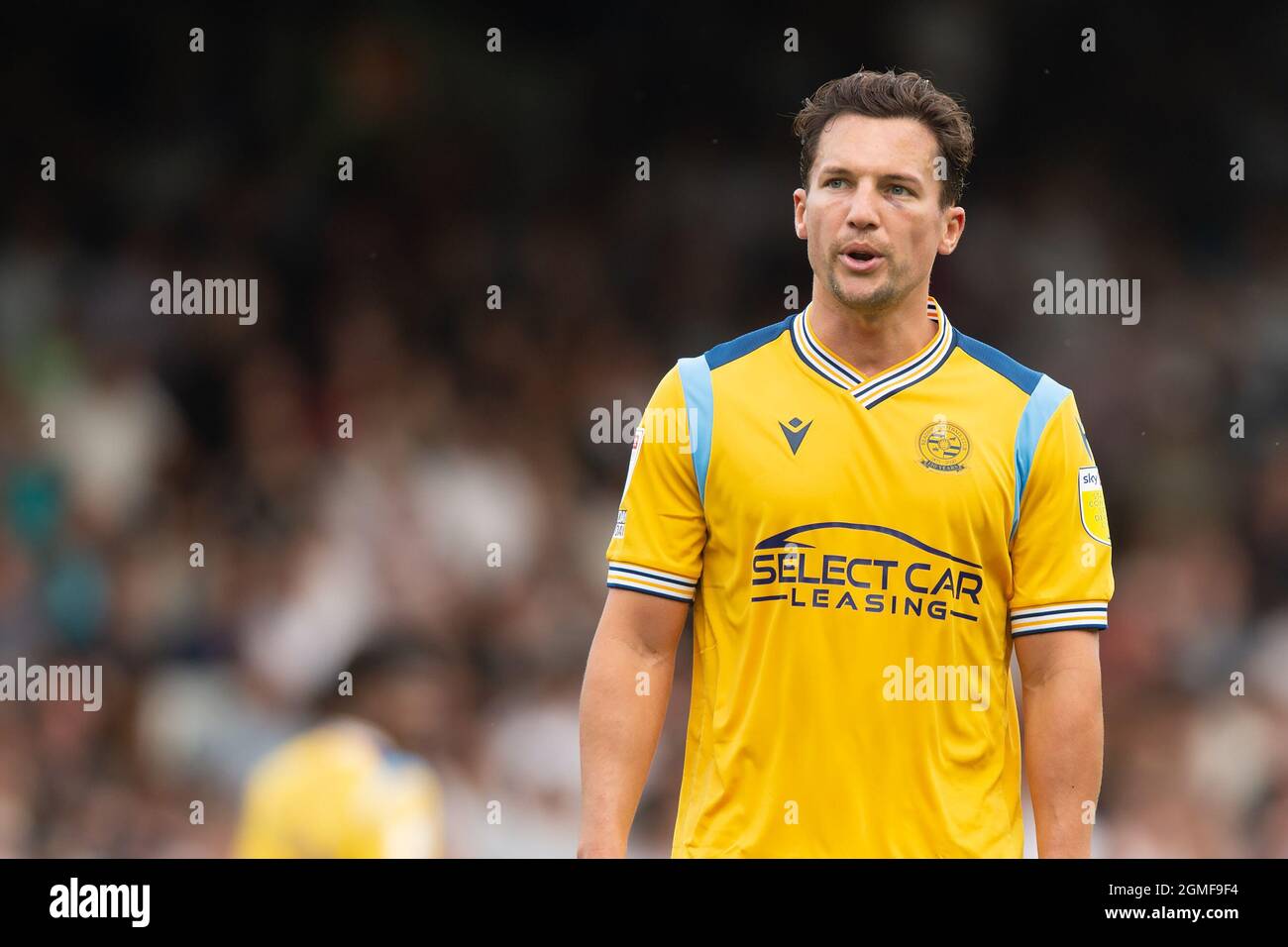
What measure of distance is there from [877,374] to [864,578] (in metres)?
0.49

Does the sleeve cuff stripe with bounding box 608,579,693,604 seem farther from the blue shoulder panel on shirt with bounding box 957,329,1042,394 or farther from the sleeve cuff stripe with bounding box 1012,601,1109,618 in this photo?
the blue shoulder panel on shirt with bounding box 957,329,1042,394

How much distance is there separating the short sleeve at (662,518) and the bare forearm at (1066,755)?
78 centimetres

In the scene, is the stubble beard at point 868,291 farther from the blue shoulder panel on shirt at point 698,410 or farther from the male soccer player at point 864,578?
the blue shoulder panel on shirt at point 698,410

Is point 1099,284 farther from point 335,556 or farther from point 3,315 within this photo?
point 3,315

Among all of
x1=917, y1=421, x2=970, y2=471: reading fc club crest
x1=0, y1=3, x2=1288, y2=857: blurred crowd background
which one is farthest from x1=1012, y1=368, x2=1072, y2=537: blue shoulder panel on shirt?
x1=0, y1=3, x2=1288, y2=857: blurred crowd background

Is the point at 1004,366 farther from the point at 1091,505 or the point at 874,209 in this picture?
the point at 874,209

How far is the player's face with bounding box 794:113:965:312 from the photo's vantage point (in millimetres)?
3594

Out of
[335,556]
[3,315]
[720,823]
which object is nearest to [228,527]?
[335,556]

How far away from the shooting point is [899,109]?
145 inches

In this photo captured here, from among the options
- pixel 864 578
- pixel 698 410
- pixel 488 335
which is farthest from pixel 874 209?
pixel 488 335

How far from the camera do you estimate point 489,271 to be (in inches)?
320

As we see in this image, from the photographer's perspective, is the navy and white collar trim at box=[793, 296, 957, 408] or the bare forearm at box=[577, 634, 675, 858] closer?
the bare forearm at box=[577, 634, 675, 858]

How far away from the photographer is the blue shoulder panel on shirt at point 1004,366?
3734 mm

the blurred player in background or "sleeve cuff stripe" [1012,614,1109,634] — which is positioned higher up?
"sleeve cuff stripe" [1012,614,1109,634]
